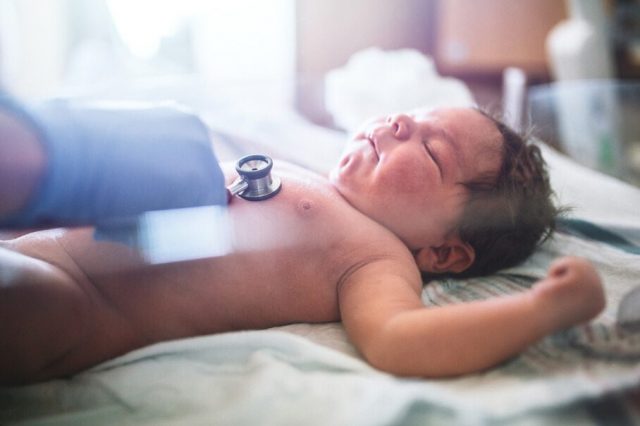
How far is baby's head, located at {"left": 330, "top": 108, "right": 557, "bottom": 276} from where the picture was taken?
0.75 meters

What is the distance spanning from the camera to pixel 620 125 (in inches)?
57.3

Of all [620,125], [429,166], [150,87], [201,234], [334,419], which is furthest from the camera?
[620,125]

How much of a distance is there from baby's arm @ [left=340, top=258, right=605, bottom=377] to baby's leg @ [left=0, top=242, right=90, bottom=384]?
32 cm

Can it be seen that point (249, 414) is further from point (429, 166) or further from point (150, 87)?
point (150, 87)

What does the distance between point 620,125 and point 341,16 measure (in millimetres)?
1005

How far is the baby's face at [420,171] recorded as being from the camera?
757 mm

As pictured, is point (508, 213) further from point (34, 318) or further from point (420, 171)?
point (34, 318)

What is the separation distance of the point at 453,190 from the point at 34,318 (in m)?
0.52

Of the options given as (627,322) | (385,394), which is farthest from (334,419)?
(627,322)

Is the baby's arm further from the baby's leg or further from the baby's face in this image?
the baby's leg

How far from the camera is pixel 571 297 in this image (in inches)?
21.1

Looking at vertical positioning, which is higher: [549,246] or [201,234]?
[201,234]

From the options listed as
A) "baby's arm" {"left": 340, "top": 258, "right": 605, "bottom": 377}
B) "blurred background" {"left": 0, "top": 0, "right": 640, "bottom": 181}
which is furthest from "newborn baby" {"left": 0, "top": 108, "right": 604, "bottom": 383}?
"blurred background" {"left": 0, "top": 0, "right": 640, "bottom": 181}

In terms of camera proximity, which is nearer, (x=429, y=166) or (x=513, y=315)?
(x=513, y=315)
